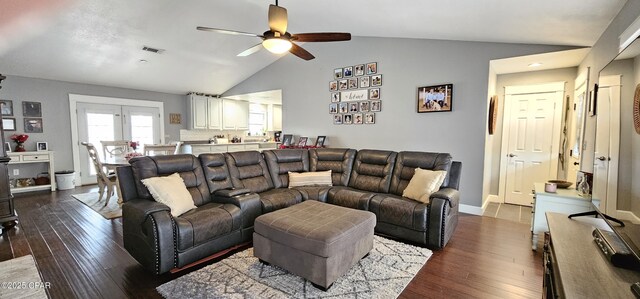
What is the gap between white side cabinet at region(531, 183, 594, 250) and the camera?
2.51 meters

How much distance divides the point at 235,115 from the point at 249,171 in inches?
202

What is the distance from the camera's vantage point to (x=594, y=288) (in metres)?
1.00

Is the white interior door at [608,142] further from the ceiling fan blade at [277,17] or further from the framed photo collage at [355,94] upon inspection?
the framed photo collage at [355,94]

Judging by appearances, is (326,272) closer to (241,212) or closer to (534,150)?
(241,212)

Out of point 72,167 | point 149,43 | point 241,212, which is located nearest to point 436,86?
point 241,212

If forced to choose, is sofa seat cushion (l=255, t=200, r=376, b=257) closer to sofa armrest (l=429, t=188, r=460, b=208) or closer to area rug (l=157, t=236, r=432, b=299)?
area rug (l=157, t=236, r=432, b=299)

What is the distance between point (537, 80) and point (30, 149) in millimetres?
9411

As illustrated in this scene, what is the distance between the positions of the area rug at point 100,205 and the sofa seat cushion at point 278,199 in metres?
2.37

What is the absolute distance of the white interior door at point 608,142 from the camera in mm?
1343

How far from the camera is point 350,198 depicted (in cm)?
319

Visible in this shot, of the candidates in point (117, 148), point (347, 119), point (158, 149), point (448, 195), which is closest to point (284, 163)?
point (347, 119)

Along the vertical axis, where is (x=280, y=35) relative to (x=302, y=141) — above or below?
above

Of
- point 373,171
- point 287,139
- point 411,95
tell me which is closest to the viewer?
point 373,171

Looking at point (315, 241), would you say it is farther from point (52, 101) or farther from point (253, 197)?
point (52, 101)
